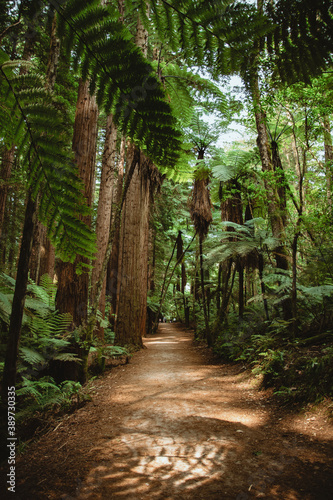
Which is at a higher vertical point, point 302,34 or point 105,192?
point 105,192

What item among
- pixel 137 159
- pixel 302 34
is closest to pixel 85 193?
pixel 137 159

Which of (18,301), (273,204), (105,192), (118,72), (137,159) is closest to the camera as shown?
(118,72)

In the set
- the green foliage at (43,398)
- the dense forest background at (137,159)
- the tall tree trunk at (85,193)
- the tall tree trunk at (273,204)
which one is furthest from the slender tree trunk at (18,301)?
the tall tree trunk at (273,204)

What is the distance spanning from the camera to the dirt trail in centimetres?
195

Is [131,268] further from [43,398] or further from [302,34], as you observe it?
[302,34]

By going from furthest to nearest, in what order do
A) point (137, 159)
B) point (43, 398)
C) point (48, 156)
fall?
point (137, 159), point (43, 398), point (48, 156)

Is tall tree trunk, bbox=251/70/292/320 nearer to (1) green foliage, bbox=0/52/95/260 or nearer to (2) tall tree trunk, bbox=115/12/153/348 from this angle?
(2) tall tree trunk, bbox=115/12/153/348

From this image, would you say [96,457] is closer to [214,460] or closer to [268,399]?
[214,460]

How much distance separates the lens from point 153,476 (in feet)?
6.95

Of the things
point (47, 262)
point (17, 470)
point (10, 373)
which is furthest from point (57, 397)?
point (47, 262)

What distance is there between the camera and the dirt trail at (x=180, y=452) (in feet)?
6.39

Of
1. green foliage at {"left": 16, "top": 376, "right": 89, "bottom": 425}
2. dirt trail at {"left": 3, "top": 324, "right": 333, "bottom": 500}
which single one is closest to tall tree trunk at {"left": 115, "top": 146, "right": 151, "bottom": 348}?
dirt trail at {"left": 3, "top": 324, "right": 333, "bottom": 500}

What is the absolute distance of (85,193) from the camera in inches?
181

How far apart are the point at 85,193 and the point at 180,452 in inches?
150
